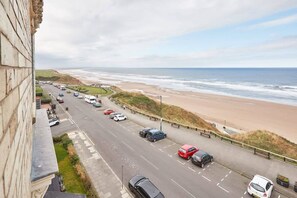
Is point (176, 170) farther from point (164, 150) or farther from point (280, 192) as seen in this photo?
point (280, 192)

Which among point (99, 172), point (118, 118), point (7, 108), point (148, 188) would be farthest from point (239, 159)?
point (7, 108)

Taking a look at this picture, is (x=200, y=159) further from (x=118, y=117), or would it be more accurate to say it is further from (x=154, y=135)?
(x=118, y=117)

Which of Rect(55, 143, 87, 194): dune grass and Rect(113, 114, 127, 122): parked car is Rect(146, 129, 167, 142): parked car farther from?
Rect(55, 143, 87, 194): dune grass

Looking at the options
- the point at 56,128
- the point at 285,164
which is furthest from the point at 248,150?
the point at 56,128

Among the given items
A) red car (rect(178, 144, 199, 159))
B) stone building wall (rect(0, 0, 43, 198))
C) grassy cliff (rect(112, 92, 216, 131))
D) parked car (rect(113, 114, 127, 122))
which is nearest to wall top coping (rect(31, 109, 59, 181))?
stone building wall (rect(0, 0, 43, 198))

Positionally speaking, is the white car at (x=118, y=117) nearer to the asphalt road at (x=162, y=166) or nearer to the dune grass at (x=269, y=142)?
the asphalt road at (x=162, y=166)

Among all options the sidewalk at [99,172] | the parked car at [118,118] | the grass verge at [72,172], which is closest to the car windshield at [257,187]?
the sidewalk at [99,172]
